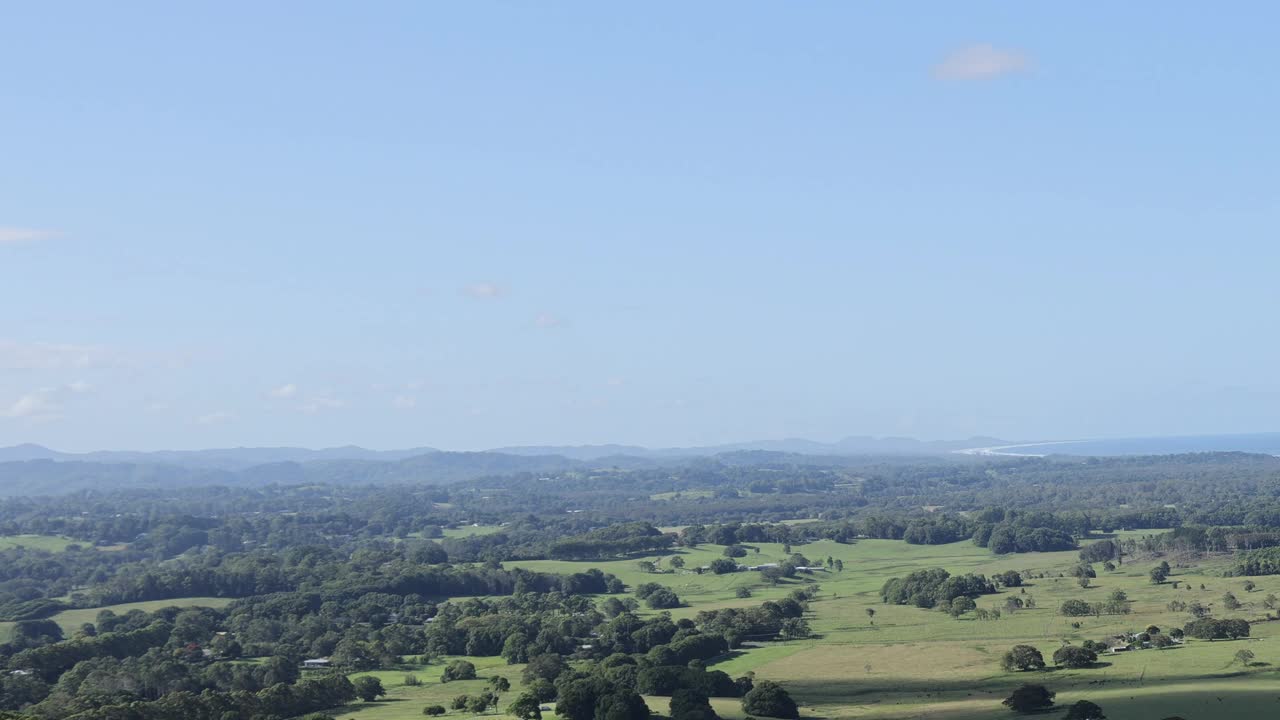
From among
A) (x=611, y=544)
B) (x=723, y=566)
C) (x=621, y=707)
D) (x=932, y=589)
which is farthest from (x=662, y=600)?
(x=621, y=707)

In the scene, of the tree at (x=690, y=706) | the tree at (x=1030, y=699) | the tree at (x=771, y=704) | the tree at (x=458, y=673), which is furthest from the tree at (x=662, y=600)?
the tree at (x=1030, y=699)

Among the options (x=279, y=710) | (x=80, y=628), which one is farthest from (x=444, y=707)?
(x=80, y=628)

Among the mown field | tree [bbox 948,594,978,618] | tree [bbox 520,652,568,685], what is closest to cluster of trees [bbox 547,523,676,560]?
the mown field

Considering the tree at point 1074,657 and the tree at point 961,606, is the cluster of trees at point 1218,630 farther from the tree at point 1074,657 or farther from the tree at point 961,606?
the tree at point 961,606

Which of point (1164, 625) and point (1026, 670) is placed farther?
point (1164, 625)

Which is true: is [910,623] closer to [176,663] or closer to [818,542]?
[176,663]

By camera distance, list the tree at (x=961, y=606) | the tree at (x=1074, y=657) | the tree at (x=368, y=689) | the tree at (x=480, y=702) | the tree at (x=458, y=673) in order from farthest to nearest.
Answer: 1. the tree at (x=961, y=606)
2. the tree at (x=458, y=673)
3. the tree at (x=368, y=689)
4. the tree at (x=1074, y=657)
5. the tree at (x=480, y=702)
